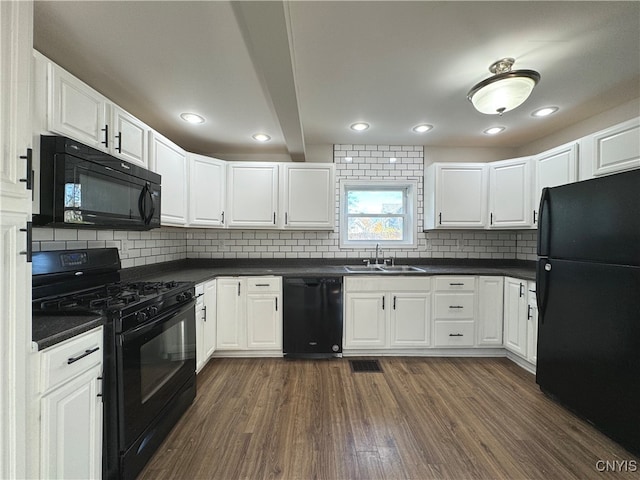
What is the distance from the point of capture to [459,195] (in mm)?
3227

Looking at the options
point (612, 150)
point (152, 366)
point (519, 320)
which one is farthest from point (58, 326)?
point (612, 150)

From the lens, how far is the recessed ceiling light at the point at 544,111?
2.44 meters

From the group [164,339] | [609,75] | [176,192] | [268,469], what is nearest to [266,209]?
[176,192]

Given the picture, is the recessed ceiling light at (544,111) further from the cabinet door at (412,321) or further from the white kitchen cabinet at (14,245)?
the white kitchen cabinet at (14,245)

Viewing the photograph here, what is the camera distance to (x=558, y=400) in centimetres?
214

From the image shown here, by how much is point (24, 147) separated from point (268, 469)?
1891 millimetres

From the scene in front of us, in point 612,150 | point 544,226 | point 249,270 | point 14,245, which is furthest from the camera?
point 249,270

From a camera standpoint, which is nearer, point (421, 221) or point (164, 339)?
point (164, 339)

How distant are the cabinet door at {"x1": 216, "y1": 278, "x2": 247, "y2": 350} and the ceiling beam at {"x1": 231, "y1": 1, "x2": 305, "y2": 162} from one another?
1.75m

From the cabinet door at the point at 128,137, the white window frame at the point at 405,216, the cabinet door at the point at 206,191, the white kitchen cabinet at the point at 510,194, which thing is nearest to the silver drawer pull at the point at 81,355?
the cabinet door at the point at 128,137

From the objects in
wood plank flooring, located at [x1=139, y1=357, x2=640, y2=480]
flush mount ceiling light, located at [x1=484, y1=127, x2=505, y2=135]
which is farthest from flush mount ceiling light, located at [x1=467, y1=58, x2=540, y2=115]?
wood plank flooring, located at [x1=139, y1=357, x2=640, y2=480]

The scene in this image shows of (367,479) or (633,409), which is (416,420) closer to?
(367,479)

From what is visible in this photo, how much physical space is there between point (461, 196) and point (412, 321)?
1588mm

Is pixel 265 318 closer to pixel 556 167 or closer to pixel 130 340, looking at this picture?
pixel 130 340
